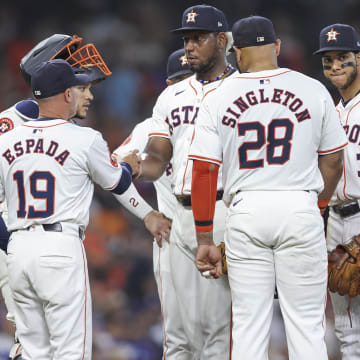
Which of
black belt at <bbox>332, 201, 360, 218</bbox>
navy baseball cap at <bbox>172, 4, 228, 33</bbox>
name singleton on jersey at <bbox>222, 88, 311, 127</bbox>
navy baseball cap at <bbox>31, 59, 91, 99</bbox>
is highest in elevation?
navy baseball cap at <bbox>172, 4, 228, 33</bbox>

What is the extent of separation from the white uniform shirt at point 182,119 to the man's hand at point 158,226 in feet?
1.52

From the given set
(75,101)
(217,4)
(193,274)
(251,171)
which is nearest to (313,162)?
(251,171)

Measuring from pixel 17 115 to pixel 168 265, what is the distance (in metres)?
1.49

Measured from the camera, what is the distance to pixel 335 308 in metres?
4.66

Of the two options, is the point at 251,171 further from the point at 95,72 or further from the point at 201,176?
the point at 95,72

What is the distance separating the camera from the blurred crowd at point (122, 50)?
28.2 ft

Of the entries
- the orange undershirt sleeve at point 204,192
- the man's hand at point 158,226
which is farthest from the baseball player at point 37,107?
the orange undershirt sleeve at point 204,192

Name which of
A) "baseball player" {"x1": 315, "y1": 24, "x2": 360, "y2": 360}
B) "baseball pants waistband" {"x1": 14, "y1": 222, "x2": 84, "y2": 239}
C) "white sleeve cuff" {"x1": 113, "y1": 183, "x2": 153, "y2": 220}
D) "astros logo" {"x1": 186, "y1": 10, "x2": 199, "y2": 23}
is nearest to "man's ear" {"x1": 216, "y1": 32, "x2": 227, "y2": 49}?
"astros logo" {"x1": 186, "y1": 10, "x2": 199, "y2": 23}

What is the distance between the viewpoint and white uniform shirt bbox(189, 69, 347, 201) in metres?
3.74

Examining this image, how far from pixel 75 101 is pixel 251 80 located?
110 cm

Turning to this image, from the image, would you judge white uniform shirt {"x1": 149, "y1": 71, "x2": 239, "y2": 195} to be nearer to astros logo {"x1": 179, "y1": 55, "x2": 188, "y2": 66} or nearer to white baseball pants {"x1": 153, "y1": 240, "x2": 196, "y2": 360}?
astros logo {"x1": 179, "y1": 55, "x2": 188, "y2": 66}

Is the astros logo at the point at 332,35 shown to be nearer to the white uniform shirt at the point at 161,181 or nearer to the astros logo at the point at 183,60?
the astros logo at the point at 183,60

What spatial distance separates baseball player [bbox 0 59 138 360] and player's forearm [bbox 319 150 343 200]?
1235 millimetres

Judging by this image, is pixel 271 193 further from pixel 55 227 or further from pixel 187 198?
pixel 55 227
